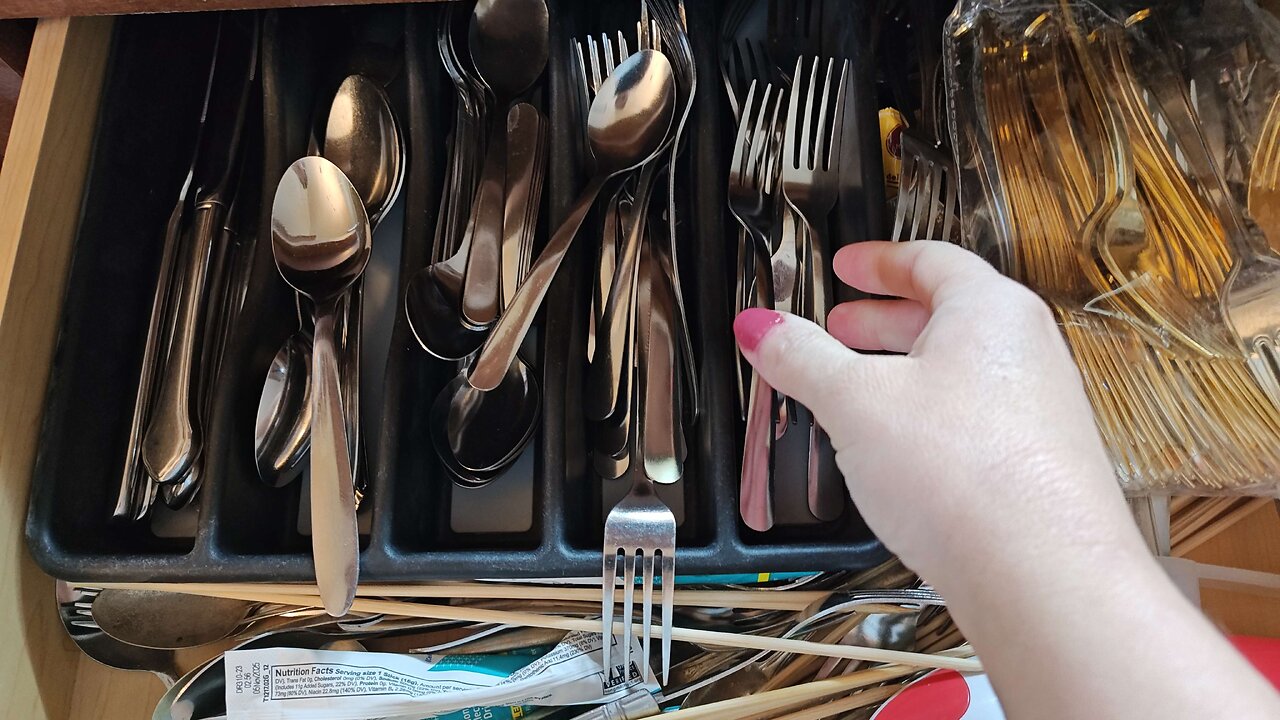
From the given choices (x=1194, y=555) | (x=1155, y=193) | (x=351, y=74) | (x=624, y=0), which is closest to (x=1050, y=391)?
(x=1155, y=193)

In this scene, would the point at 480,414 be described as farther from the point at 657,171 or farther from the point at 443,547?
the point at 657,171

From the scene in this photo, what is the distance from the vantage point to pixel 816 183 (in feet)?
1.82

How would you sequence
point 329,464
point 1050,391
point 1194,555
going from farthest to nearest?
1. point 1194,555
2. point 329,464
3. point 1050,391

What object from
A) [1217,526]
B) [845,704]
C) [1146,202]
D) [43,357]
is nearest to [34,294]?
[43,357]

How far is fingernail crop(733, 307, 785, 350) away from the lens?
1.35ft

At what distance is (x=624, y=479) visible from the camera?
589mm

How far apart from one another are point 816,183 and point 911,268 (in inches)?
5.6

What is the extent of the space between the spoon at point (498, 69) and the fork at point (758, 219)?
18 cm

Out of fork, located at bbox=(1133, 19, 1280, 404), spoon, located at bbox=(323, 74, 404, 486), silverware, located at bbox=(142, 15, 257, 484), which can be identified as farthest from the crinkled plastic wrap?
silverware, located at bbox=(142, 15, 257, 484)

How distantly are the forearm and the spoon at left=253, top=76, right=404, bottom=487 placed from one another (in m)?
0.46

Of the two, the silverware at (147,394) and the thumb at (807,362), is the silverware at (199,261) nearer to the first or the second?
the silverware at (147,394)

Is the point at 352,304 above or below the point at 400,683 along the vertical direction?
above

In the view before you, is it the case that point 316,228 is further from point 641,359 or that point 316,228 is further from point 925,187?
point 925,187

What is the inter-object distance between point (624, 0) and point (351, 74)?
0.82 feet
